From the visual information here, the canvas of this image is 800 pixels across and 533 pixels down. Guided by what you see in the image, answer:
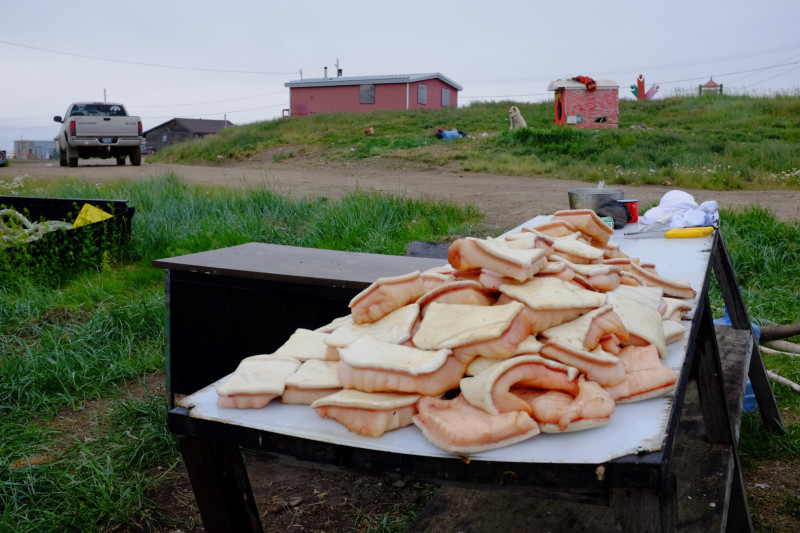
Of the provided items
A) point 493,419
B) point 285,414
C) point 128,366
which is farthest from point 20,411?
point 493,419

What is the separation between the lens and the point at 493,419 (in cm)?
117

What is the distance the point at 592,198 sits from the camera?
3.79 meters

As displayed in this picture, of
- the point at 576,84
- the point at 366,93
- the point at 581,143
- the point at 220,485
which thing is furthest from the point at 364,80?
the point at 220,485

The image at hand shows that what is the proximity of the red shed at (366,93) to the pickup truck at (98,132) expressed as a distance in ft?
60.5

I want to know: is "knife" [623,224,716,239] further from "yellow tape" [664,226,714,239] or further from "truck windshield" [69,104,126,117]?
"truck windshield" [69,104,126,117]

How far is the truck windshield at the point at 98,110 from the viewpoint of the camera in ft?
59.4

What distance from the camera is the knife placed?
3182 mm

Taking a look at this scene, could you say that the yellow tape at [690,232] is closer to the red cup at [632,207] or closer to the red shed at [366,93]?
the red cup at [632,207]

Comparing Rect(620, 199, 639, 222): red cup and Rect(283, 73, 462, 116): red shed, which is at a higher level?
Rect(283, 73, 462, 116): red shed

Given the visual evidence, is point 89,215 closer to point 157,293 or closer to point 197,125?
point 157,293

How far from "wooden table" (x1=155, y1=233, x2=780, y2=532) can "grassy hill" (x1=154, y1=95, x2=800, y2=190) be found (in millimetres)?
9948

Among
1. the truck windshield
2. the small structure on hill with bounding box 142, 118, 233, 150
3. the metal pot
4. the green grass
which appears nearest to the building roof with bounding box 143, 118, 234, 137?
the small structure on hill with bounding box 142, 118, 233, 150

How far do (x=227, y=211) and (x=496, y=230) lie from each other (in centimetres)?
289

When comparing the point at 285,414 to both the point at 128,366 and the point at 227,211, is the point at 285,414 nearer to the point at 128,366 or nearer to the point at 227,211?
the point at 128,366
